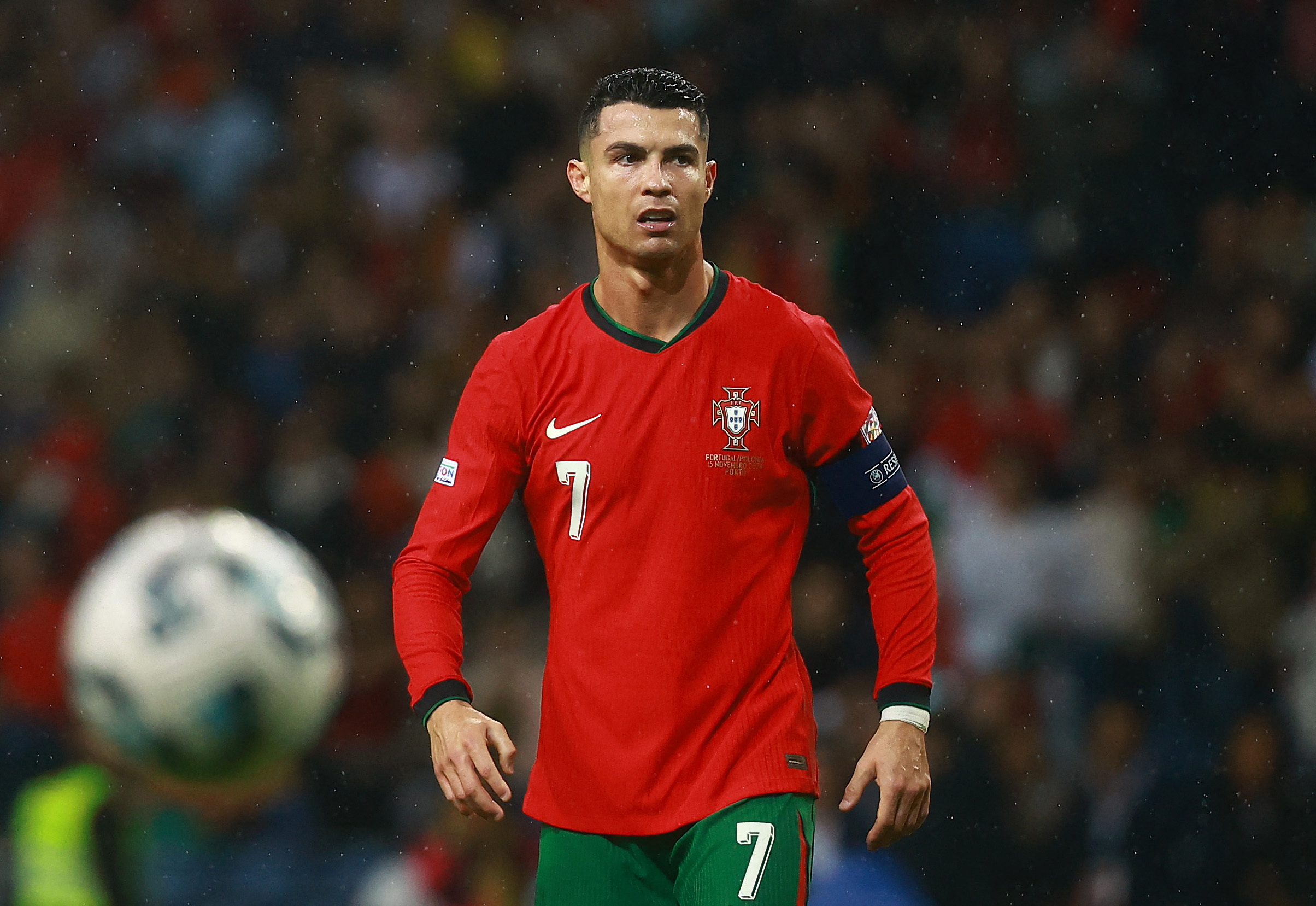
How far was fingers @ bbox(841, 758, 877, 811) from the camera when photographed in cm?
272

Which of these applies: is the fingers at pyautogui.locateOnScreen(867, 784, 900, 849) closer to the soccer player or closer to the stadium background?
the soccer player

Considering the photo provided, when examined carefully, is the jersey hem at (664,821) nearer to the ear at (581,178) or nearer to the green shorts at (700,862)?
the green shorts at (700,862)

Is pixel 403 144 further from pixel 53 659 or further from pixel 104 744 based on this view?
pixel 104 744

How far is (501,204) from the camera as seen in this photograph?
295 inches

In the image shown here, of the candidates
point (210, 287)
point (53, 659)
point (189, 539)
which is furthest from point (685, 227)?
point (210, 287)

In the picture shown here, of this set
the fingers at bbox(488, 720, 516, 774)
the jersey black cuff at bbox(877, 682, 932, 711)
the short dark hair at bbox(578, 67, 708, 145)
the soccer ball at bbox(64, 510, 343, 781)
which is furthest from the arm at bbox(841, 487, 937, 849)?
the soccer ball at bbox(64, 510, 343, 781)

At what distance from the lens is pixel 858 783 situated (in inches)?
108

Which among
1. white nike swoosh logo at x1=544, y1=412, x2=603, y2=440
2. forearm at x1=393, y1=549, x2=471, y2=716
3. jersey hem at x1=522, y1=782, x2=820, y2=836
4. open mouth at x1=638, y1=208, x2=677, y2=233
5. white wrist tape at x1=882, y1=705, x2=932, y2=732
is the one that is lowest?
jersey hem at x1=522, y1=782, x2=820, y2=836

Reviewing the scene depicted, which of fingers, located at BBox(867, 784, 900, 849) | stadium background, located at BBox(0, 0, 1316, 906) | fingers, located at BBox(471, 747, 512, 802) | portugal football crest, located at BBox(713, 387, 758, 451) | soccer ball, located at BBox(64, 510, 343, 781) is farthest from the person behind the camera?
stadium background, located at BBox(0, 0, 1316, 906)

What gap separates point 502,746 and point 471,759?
0.08 meters

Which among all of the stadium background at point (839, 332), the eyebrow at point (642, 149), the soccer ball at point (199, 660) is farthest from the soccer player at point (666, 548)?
the stadium background at point (839, 332)

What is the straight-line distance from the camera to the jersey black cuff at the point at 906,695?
2.95 m

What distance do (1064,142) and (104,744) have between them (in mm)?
4924

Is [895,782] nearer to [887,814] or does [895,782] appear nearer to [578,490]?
[887,814]
